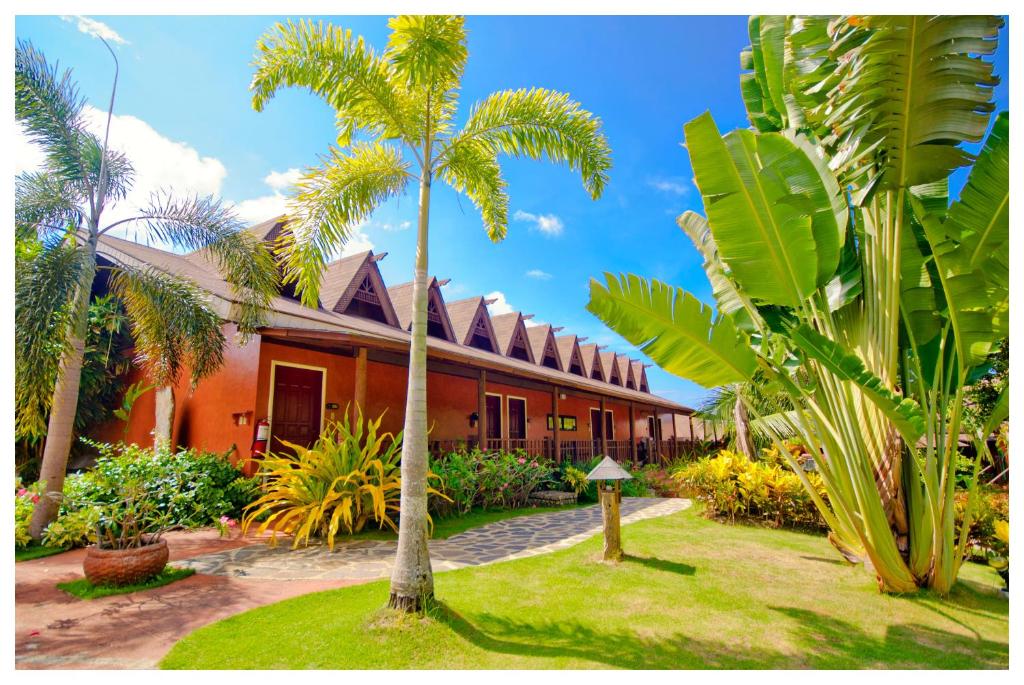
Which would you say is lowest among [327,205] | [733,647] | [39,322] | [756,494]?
[733,647]

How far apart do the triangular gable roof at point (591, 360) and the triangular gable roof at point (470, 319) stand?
7792mm

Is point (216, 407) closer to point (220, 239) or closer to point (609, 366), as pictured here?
point (220, 239)

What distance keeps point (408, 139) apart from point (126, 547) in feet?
18.4

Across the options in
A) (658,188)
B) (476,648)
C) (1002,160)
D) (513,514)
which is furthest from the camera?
(658,188)

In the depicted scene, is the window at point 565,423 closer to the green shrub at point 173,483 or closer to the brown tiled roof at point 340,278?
the brown tiled roof at point 340,278

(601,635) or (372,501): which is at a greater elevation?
(372,501)

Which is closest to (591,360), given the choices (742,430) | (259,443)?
(742,430)

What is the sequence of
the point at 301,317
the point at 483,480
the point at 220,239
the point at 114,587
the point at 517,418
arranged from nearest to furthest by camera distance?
the point at 114,587 → the point at 220,239 → the point at 301,317 → the point at 483,480 → the point at 517,418

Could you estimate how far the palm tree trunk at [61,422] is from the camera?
7254 mm

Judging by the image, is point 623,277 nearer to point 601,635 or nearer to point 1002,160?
point 601,635

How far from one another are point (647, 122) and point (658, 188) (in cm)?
354

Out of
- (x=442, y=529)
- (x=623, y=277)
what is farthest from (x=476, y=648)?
(x=442, y=529)

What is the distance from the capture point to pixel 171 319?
779cm

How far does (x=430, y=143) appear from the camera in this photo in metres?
5.36
